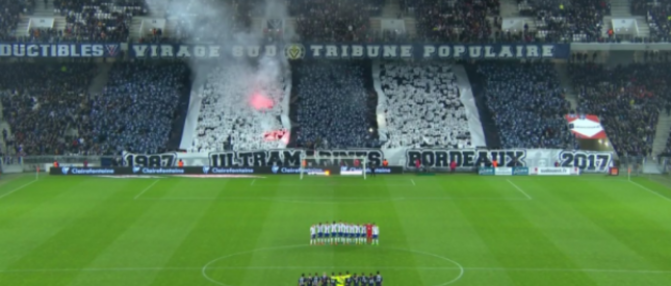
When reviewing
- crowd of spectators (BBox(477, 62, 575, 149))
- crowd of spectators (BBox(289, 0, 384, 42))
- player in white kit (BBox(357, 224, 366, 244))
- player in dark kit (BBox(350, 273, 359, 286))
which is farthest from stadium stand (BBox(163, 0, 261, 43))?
player in dark kit (BBox(350, 273, 359, 286))

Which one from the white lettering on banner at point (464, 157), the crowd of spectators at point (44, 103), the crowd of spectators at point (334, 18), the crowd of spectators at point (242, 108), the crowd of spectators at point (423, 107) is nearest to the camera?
the white lettering on banner at point (464, 157)

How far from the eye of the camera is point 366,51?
2899 inches

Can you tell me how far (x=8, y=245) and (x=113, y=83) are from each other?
35.5m

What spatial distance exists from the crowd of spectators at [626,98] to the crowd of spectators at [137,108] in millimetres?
29914

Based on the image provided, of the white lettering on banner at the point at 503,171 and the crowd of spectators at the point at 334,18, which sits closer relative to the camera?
the white lettering on banner at the point at 503,171

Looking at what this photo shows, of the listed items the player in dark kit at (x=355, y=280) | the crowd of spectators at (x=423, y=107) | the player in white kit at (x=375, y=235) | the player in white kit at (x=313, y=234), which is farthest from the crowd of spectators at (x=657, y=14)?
the player in dark kit at (x=355, y=280)

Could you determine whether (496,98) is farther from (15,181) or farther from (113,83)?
(15,181)

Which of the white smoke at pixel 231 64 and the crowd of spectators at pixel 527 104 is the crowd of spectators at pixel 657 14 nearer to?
the crowd of spectators at pixel 527 104

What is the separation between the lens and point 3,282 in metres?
34.1

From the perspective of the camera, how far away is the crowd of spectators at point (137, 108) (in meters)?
67.0

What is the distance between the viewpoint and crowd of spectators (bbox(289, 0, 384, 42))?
249 ft

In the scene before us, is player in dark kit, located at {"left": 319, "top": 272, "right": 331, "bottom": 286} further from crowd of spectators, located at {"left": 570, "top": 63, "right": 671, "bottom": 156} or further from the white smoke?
crowd of spectators, located at {"left": 570, "top": 63, "right": 671, "bottom": 156}

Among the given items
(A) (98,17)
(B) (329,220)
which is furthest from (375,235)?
(A) (98,17)

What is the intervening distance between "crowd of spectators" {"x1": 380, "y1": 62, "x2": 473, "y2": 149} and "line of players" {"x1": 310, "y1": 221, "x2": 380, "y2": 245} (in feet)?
88.8
